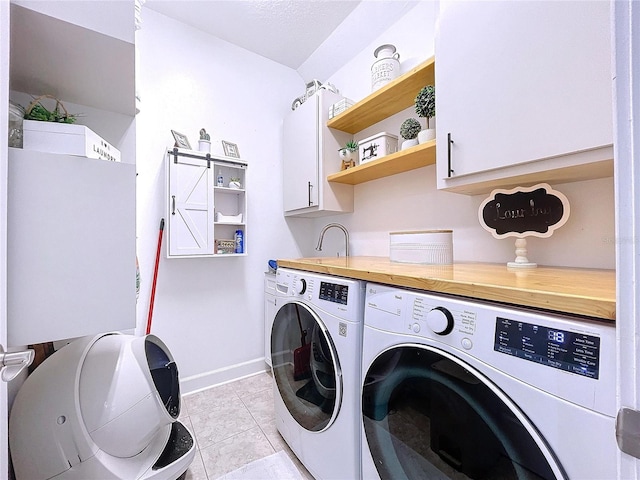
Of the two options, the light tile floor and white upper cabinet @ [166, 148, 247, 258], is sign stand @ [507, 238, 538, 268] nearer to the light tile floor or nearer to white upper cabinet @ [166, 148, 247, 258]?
the light tile floor

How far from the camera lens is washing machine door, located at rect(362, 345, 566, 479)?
538 millimetres

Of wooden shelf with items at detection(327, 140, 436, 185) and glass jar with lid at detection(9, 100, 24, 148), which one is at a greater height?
wooden shelf with items at detection(327, 140, 436, 185)

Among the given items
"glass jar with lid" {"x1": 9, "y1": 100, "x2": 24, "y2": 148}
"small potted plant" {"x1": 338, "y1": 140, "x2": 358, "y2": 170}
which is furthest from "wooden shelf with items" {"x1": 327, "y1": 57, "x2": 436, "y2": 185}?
"glass jar with lid" {"x1": 9, "y1": 100, "x2": 24, "y2": 148}

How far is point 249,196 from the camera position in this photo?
2287 millimetres

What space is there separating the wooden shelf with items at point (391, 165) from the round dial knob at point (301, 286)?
885 mm

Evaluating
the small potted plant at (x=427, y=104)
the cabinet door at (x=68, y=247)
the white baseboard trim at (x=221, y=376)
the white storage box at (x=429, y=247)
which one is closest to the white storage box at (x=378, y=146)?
the small potted plant at (x=427, y=104)

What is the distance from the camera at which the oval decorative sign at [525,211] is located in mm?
1034

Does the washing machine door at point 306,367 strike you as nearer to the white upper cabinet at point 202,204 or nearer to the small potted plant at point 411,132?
the white upper cabinet at point 202,204

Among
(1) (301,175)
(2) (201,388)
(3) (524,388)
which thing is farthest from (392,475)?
(1) (301,175)

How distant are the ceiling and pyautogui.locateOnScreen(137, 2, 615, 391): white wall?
0.07m

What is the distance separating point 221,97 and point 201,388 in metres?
2.34

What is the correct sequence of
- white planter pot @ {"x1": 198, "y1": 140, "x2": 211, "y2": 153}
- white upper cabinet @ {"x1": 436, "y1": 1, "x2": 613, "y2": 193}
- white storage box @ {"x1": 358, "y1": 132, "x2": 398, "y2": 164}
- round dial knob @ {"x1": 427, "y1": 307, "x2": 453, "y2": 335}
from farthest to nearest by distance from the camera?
1. white planter pot @ {"x1": 198, "y1": 140, "x2": 211, "y2": 153}
2. white storage box @ {"x1": 358, "y1": 132, "x2": 398, "y2": 164}
3. white upper cabinet @ {"x1": 436, "y1": 1, "x2": 613, "y2": 193}
4. round dial knob @ {"x1": 427, "y1": 307, "x2": 453, "y2": 335}

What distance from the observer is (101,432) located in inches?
34.3

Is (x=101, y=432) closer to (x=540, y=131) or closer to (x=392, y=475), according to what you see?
(x=392, y=475)
